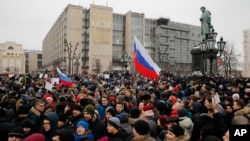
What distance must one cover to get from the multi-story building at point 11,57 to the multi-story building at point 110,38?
3921 cm

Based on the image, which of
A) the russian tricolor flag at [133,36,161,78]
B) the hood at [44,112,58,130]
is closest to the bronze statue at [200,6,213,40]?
the russian tricolor flag at [133,36,161,78]

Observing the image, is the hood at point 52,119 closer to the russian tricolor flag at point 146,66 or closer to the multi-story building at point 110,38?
the russian tricolor flag at point 146,66

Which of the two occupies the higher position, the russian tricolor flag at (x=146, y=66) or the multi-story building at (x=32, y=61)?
the multi-story building at (x=32, y=61)

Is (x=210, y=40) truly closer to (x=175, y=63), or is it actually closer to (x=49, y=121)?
(x=49, y=121)

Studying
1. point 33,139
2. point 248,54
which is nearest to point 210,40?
point 33,139

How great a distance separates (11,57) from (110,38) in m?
62.6

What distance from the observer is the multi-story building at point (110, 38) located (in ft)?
262

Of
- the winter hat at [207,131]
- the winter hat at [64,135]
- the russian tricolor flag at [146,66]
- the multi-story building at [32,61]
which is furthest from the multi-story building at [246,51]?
the winter hat at [64,135]

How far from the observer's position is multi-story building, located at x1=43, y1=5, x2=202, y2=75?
79750 millimetres

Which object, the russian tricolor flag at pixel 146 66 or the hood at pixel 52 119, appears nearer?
the hood at pixel 52 119

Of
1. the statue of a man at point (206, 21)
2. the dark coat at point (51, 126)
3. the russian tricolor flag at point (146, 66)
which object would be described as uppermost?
the statue of a man at point (206, 21)

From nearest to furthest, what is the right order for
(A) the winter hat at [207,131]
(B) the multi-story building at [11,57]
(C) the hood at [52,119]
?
(A) the winter hat at [207,131] < (C) the hood at [52,119] < (B) the multi-story building at [11,57]

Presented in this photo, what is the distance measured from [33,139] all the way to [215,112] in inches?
137

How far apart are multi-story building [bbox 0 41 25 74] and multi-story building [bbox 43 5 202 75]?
129 feet
